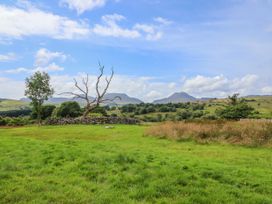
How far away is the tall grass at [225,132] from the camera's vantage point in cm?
1984

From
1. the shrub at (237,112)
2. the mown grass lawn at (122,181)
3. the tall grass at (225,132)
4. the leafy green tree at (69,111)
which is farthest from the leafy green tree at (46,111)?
the mown grass lawn at (122,181)

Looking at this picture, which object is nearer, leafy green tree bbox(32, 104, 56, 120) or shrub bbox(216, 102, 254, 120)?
shrub bbox(216, 102, 254, 120)

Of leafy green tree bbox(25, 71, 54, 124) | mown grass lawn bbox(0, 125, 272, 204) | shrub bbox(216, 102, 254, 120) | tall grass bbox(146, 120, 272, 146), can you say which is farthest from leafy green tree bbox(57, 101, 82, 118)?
mown grass lawn bbox(0, 125, 272, 204)

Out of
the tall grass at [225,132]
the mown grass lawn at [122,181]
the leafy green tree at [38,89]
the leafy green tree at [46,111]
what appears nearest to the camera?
the mown grass lawn at [122,181]

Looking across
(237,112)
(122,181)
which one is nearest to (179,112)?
(237,112)

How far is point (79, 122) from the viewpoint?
3994 cm

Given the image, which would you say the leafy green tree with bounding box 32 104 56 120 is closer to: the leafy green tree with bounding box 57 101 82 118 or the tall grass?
the leafy green tree with bounding box 57 101 82 118

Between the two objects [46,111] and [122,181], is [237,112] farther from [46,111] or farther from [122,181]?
[122,181]

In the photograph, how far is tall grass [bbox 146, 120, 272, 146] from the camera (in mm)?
19844

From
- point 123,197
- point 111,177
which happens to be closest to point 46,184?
point 111,177

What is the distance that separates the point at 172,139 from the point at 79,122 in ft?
62.8

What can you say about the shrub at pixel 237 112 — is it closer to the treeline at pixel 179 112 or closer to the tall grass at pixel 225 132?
the treeline at pixel 179 112

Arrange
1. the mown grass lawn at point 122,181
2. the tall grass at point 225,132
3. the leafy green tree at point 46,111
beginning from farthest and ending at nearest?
the leafy green tree at point 46,111 → the tall grass at point 225,132 → the mown grass lawn at point 122,181

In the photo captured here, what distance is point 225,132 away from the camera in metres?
21.6
